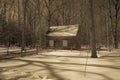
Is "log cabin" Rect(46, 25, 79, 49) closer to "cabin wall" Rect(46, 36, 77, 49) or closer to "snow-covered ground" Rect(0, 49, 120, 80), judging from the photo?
"cabin wall" Rect(46, 36, 77, 49)

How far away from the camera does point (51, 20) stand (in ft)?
200

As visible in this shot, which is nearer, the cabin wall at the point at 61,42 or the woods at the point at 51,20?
the cabin wall at the point at 61,42

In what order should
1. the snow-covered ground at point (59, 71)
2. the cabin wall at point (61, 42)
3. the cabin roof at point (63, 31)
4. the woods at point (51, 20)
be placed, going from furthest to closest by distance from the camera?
the woods at point (51, 20) < the cabin roof at point (63, 31) < the cabin wall at point (61, 42) < the snow-covered ground at point (59, 71)

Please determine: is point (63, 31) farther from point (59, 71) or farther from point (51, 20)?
point (59, 71)

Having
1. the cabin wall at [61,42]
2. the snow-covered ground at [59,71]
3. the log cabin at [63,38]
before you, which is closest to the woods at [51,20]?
the cabin wall at [61,42]

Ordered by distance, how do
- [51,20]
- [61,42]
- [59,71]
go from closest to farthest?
1. [59,71]
2. [61,42]
3. [51,20]

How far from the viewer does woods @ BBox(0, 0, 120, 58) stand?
43491 millimetres

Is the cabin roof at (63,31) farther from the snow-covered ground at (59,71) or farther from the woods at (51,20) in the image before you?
the snow-covered ground at (59,71)

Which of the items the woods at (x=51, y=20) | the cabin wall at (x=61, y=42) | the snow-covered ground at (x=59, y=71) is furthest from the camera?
the woods at (x=51, y=20)

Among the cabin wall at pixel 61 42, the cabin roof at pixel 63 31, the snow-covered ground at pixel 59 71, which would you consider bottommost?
the snow-covered ground at pixel 59 71

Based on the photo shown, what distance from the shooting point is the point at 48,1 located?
177 feet

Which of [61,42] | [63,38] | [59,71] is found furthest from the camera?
[61,42]

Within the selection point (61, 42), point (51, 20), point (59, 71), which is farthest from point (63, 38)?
point (59, 71)

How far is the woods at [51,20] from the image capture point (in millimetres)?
43491
